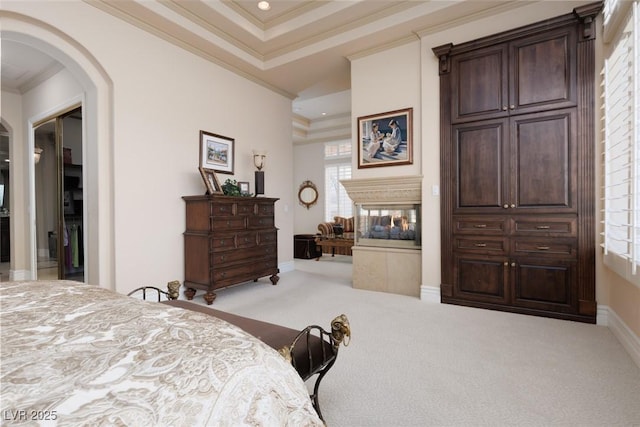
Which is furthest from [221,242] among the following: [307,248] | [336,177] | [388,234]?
[336,177]

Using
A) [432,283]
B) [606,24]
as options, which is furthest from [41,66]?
[606,24]

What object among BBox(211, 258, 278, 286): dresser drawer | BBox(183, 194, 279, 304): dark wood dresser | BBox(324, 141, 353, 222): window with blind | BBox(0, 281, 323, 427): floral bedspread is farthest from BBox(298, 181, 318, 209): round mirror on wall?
BBox(0, 281, 323, 427): floral bedspread

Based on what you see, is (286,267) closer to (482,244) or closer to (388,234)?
(388,234)

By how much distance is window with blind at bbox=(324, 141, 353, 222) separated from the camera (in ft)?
27.4

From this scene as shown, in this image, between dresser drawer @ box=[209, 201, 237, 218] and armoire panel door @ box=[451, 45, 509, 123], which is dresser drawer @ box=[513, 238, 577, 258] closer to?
armoire panel door @ box=[451, 45, 509, 123]

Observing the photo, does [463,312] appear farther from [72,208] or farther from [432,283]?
[72,208]

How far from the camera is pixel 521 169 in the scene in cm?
311

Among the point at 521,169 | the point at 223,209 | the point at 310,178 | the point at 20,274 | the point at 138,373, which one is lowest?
the point at 20,274

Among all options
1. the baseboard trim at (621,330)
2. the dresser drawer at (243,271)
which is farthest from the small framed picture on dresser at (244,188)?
the baseboard trim at (621,330)

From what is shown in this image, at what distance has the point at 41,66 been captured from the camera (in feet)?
13.2

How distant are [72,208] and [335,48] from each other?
4.64 metres

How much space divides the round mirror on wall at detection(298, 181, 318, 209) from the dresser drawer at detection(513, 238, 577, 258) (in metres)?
6.06

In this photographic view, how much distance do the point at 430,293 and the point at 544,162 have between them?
177 centimetres

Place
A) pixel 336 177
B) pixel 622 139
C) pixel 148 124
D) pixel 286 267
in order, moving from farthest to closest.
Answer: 1. pixel 336 177
2. pixel 286 267
3. pixel 148 124
4. pixel 622 139
